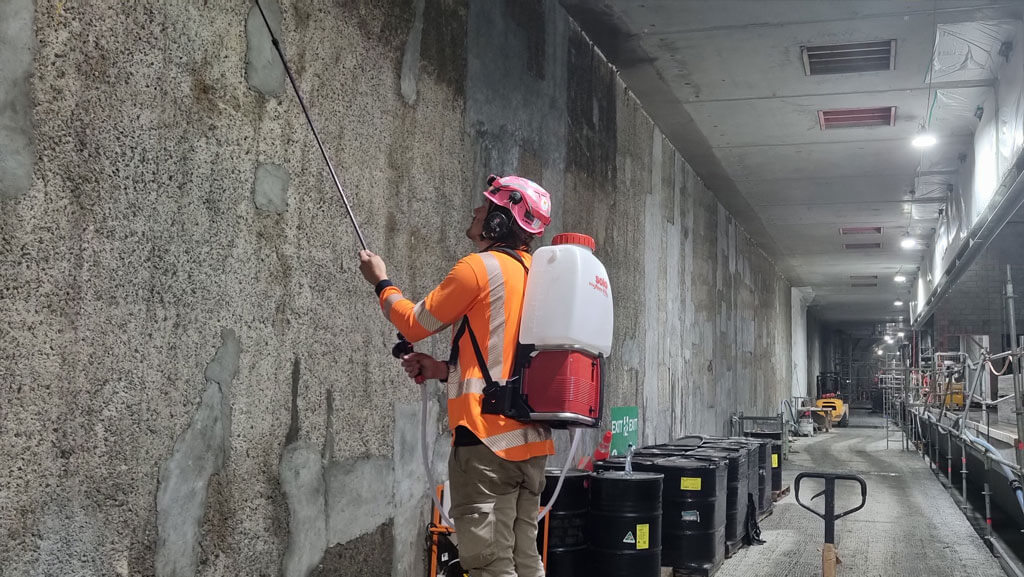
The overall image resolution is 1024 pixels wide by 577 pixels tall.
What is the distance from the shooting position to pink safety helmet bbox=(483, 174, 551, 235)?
2.74m

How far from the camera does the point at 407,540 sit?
12.3ft

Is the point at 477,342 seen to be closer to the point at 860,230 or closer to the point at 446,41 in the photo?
the point at 446,41

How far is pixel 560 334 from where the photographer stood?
8.28 feet

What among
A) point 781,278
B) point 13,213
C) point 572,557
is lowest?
point 572,557

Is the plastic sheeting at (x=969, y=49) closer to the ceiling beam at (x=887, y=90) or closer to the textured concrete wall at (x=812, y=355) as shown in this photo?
the ceiling beam at (x=887, y=90)

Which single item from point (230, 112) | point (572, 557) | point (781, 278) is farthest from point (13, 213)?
point (781, 278)

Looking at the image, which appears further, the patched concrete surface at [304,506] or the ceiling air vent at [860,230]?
the ceiling air vent at [860,230]

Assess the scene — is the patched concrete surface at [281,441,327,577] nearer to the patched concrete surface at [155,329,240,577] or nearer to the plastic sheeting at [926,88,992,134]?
the patched concrete surface at [155,329,240,577]

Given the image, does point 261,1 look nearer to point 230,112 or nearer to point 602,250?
point 230,112

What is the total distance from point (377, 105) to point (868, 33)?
3923 millimetres

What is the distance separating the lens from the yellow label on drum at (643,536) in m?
4.33

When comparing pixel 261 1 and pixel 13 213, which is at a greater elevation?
pixel 261 1

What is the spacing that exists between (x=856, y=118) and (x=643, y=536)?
5.15 m

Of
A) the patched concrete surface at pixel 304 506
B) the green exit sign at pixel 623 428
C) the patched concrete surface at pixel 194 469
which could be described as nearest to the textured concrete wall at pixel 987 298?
the green exit sign at pixel 623 428
